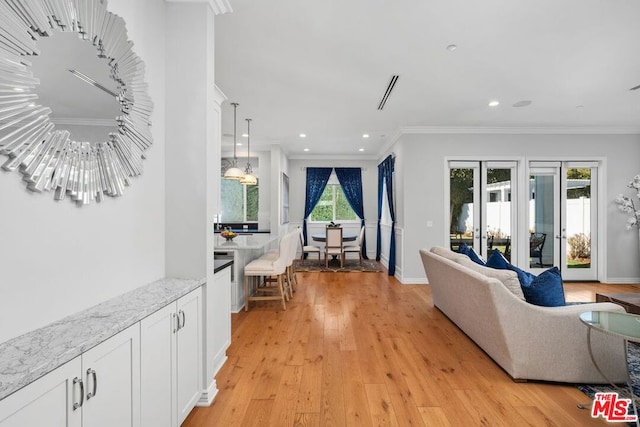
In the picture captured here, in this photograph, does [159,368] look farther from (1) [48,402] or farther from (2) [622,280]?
(2) [622,280]

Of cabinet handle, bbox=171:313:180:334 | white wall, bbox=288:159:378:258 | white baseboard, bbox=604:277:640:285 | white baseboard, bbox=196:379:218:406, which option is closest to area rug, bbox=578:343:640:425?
white baseboard, bbox=196:379:218:406

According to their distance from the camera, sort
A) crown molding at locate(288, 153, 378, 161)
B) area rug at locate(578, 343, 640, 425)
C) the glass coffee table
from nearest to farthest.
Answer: the glass coffee table
area rug at locate(578, 343, 640, 425)
crown molding at locate(288, 153, 378, 161)

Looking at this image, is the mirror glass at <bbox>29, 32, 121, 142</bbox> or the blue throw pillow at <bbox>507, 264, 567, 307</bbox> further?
the blue throw pillow at <bbox>507, 264, 567, 307</bbox>

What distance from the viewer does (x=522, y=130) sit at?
5.36 meters

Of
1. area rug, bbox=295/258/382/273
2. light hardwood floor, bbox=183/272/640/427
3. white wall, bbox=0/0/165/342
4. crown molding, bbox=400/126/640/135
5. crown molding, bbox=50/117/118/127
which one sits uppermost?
crown molding, bbox=400/126/640/135

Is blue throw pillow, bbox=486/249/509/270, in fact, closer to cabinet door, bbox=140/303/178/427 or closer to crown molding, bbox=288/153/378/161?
cabinet door, bbox=140/303/178/427

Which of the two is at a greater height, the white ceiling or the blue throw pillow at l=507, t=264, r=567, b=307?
the white ceiling

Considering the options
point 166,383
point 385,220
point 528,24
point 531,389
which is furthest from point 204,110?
point 385,220

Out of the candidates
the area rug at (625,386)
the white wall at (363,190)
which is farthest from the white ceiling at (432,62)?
the white wall at (363,190)

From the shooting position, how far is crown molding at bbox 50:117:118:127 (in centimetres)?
122

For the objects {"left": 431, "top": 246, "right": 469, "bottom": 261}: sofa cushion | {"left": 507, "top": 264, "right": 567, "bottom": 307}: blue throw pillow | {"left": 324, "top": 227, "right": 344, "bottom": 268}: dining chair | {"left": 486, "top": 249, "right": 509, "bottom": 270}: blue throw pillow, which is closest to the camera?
{"left": 507, "top": 264, "right": 567, "bottom": 307}: blue throw pillow

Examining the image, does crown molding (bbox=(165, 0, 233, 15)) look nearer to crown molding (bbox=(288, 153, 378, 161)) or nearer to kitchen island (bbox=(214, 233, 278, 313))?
kitchen island (bbox=(214, 233, 278, 313))

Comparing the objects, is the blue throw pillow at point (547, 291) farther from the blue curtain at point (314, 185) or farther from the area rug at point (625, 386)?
the blue curtain at point (314, 185)

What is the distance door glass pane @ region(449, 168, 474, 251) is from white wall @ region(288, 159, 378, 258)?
9.77ft
